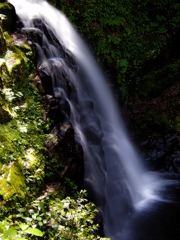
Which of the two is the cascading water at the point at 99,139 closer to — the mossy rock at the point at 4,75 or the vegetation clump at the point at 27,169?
the vegetation clump at the point at 27,169

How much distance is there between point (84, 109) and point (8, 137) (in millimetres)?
4211

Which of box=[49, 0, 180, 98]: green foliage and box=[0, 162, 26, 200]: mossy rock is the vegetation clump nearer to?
box=[0, 162, 26, 200]: mossy rock

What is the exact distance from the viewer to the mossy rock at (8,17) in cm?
561

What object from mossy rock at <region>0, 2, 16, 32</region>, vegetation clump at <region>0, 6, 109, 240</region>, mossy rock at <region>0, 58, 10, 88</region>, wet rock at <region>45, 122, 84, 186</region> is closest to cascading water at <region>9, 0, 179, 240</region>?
mossy rock at <region>0, 2, 16, 32</region>

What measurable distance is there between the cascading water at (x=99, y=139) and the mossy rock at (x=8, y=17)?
0.40 metres

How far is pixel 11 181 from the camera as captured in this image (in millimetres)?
2852

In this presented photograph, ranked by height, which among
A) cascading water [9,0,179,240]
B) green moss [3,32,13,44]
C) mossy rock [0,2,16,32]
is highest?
mossy rock [0,2,16,32]

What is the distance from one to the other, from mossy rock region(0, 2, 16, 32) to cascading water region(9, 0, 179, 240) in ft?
1.33

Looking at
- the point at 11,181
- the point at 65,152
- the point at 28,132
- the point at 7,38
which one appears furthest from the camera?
the point at 7,38

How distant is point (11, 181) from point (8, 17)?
17.1ft

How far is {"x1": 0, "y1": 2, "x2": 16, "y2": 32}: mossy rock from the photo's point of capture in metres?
5.61

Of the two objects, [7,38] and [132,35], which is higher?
[132,35]

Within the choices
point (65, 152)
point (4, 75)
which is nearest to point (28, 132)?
point (65, 152)

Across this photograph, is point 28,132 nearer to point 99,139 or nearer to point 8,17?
point 99,139
